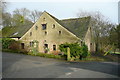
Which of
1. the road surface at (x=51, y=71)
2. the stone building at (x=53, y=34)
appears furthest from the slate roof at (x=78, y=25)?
the road surface at (x=51, y=71)

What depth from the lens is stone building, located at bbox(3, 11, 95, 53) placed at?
851 inches

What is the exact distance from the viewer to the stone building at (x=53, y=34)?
21.6m

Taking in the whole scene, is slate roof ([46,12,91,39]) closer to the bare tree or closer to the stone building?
the stone building

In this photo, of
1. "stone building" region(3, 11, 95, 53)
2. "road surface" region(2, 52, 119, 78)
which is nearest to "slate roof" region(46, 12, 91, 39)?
"stone building" region(3, 11, 95, 53)

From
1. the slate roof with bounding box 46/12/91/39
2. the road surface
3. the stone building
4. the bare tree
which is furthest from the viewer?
the bare tree

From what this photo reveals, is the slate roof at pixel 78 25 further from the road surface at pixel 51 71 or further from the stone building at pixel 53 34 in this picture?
the road surface at pixel 51 71

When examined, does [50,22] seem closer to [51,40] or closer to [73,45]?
[51,40]

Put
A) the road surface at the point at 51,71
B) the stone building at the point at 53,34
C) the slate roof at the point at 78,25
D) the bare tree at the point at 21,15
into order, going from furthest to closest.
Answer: the bare tree at the point at 21,15
the slate roof at the point at 78,25
the stone building at the point at 53,34
the road surface at the point at 51,71

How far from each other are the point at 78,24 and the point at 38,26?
30.3 feet

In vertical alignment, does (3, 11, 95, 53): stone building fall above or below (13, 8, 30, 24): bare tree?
below

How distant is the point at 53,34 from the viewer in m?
23.0

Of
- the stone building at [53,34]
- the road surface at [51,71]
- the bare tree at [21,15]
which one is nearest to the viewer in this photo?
the road surface at [51,71]

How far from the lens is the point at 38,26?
82.0 ft

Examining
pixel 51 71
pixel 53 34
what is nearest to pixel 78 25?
pixel 53 34
